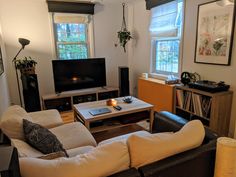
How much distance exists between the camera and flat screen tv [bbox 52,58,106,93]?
3.76 m

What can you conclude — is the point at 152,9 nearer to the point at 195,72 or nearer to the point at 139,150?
the point at 195,72

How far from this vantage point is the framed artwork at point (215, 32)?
249cm

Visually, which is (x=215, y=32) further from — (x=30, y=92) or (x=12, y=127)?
(x=30, y=92)

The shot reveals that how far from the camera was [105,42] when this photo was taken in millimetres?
4398

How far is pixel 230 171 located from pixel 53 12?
3846mm

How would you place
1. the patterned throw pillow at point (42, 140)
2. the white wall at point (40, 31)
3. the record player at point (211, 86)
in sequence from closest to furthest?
the patterned throw pillow at point (42, 140) → the record player at point (211, 86) → the white wall at point (40, 31)

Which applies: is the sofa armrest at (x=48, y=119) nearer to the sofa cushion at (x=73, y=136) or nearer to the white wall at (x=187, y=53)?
the sofa cushion at (x=73, y=136)

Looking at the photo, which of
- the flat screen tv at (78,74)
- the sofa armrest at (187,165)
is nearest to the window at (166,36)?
the flat screen tv at (78,74)

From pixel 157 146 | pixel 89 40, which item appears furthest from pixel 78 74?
pixel 157 146

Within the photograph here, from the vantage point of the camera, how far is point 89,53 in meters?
4.35

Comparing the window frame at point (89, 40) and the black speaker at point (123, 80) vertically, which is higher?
the window frame at point (89, 40)

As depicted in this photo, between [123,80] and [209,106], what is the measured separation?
1986 millimetres

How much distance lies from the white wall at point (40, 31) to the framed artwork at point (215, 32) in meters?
2.09

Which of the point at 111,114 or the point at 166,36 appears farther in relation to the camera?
the point at 166,36
